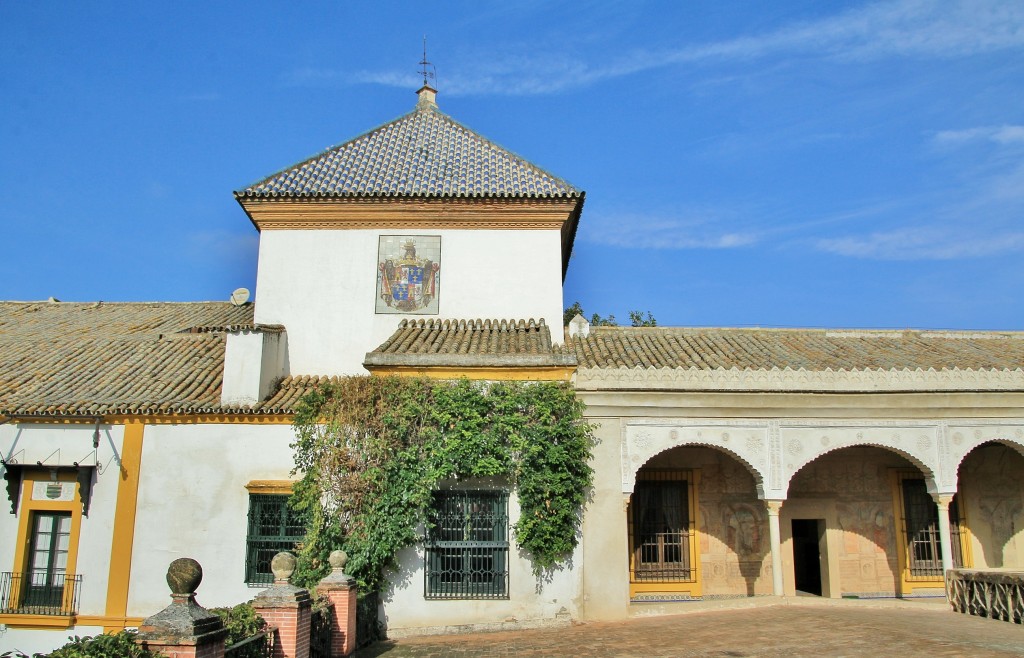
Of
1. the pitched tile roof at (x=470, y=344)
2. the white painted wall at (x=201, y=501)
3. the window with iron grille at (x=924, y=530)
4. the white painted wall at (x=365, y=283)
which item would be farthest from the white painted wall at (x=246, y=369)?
the window with iron grille at (x=924, y=530)

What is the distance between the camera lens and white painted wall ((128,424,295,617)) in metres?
12.2

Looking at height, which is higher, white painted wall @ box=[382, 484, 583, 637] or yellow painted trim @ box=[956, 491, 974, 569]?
yellow painted trim @ box=[956, 491, 974, 569]

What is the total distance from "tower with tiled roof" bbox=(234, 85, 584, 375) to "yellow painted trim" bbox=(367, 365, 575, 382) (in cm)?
216

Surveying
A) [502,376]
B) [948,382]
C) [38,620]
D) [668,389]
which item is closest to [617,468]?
[668,389]

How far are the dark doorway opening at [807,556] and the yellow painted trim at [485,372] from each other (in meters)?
6.81

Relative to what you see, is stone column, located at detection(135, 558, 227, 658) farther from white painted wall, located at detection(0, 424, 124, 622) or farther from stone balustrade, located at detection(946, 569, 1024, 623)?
stone balustrade, located at detection(946, 569, 1024, 623)

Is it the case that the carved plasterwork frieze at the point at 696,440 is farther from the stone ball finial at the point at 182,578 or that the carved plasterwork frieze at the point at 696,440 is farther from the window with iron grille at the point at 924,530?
the stone ball finial at the point at 182,578

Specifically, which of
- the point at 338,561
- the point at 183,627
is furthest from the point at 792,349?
the point at 183,627

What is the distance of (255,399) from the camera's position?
12633 millimetres

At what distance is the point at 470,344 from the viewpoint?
41.9 ft

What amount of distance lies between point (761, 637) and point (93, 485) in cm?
1042

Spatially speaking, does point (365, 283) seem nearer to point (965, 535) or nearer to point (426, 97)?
point (426, 97)

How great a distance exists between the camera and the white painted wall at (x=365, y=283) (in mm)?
14148

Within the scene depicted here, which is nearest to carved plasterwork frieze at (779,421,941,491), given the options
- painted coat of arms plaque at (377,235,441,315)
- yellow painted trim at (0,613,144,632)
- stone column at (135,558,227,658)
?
painted coat of arms plaque at (377,235,441,315)
